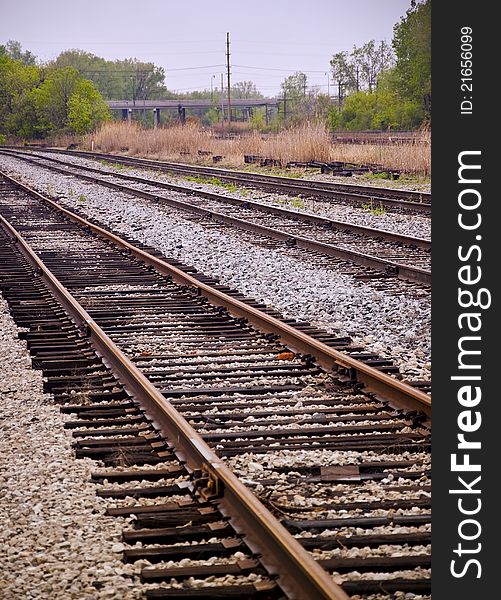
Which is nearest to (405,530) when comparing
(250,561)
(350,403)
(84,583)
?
(250,561)

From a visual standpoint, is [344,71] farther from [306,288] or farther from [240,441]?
[240,441]

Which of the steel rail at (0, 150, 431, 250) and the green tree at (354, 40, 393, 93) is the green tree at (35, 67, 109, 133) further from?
the steel rail at (0, 150, 431, 250)

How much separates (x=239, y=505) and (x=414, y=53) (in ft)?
191

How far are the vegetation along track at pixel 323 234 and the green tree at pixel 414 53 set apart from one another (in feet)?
124

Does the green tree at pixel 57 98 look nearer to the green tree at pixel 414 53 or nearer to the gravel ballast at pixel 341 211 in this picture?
the green tree at pixel 414 53

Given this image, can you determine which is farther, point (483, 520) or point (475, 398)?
point (475, 398)

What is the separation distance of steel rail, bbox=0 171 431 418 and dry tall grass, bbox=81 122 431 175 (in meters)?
18.3

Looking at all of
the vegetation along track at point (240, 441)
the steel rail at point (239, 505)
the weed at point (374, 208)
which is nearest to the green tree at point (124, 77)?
the weed at point (374, 208)

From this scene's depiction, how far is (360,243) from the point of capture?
14484mm

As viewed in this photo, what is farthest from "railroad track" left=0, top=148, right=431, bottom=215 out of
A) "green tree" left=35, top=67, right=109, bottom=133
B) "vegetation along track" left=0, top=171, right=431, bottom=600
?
"green tree" left=35, top=67, right=109, bottom=133

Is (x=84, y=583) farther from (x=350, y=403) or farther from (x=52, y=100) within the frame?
(x=52, y=100)

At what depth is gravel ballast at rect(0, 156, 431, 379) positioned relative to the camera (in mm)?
8422

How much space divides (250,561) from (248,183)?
2347 centimetres

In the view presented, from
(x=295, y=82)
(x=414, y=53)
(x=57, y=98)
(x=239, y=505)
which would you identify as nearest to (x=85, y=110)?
(x=57, y=98)
